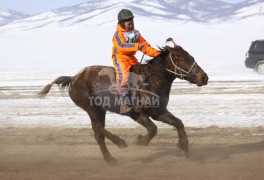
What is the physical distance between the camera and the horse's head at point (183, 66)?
7.82 m

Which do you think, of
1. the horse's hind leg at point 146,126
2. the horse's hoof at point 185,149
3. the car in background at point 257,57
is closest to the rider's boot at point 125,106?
the horse's hind leg at point 146,126

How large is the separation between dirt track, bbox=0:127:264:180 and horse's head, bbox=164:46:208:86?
4.48ft

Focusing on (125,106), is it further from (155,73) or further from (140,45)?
(140,45)

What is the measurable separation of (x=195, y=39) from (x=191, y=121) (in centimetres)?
5601

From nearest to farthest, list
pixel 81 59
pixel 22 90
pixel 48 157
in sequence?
pixel 48 157
pixel 22 90
pixel 81 59

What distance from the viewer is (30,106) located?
1584 centimetres

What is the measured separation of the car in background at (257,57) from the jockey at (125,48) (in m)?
19.1

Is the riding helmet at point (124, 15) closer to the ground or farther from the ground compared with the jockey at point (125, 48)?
farther from the ground

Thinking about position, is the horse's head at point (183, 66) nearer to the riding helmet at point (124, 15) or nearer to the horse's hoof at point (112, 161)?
the riding helmet at point (124, 15)

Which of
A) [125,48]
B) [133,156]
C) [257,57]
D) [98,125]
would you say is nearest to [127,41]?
[125,48]

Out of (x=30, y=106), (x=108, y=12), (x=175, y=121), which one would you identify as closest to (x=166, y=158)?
(x=175, y=121)

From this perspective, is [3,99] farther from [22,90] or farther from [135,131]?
[135,131]

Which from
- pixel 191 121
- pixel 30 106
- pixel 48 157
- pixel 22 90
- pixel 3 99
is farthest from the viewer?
pixel 22 90

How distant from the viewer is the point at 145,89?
316 inches
